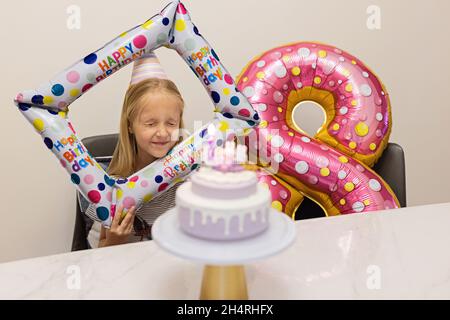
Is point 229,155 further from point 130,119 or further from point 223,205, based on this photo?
point 130,119

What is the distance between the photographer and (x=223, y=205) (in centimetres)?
58

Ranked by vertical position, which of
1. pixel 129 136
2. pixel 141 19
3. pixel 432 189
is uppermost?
pixel 141 19

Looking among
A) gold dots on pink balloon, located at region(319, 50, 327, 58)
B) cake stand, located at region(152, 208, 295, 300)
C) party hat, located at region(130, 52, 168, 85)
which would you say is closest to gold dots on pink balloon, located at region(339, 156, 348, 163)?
gold dots on pink balloon, located at region(319, 50, 327, 58)

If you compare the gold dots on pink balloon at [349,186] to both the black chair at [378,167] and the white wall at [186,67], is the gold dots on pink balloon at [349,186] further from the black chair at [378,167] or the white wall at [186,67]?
the white wall at [186,67]

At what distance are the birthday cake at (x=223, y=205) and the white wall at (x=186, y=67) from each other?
116cm

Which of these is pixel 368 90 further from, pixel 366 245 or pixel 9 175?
pixel 9 175

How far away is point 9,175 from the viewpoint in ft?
5.54

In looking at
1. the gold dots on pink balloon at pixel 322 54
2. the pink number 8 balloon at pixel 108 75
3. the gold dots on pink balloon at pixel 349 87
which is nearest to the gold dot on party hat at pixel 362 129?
the gold dots on pink balloon at pixel 349 87

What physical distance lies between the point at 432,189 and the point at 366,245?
1338 millimetres

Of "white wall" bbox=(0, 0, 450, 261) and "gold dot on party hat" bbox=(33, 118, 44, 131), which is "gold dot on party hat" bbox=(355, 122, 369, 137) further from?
"gold dot on party hat" bbox=(33, 118, 44, 131)

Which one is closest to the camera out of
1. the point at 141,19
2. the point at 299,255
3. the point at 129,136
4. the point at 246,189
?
the point at 246,189

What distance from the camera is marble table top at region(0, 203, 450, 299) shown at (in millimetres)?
762

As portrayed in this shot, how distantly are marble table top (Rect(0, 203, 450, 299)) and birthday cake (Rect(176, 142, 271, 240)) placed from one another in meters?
0.20
